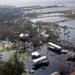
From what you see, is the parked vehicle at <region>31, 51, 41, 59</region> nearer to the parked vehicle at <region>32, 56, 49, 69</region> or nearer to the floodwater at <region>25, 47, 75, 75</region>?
the floodwater at <region>25, 47, 75, 75</region>

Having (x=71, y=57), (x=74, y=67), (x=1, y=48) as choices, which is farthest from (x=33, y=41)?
(x=74, y=67)

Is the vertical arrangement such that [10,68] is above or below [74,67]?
above

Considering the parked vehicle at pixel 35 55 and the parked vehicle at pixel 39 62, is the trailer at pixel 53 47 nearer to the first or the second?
the parked vehicle at pixel 35 55

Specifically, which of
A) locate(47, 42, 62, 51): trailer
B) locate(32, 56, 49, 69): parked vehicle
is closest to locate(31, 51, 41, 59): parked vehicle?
locate(32, 56, 49, 69): parked vehicle

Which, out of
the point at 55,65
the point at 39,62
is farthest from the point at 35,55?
the point at 55,65

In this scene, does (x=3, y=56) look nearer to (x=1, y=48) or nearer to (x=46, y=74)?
(x=1, y=48)

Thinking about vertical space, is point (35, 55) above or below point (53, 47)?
below

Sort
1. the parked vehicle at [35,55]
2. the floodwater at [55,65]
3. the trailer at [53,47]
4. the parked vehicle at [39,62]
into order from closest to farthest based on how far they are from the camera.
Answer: the floodwater at [55,65]
the parked vehicle at [39,62]
the parked vehicle at [35,55]
the trailer at [53,47]

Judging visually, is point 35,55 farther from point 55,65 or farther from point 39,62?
point 55,65

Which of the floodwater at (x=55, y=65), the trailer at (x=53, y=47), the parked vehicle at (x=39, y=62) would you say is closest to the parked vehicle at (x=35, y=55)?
the floodwater at (x=55, y=65)

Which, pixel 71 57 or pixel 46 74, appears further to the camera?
pixel 71 57

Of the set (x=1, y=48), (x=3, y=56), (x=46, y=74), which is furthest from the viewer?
(x=1, y=48)
